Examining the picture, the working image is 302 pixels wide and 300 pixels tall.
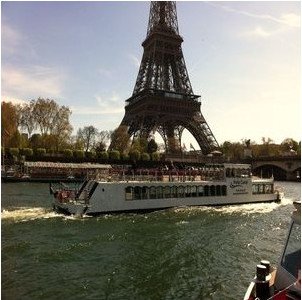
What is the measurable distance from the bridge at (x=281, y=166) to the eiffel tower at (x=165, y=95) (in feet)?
52.4

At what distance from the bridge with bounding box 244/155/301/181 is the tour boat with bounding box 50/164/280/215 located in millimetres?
51385

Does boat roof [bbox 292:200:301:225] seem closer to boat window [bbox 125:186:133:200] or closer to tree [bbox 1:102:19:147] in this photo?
boat window [bbox 125:186:133:200]

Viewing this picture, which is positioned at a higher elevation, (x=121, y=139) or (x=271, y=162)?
(x=121, y=139)

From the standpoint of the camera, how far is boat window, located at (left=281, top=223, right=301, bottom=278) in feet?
26.7

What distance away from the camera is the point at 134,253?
1764 cm

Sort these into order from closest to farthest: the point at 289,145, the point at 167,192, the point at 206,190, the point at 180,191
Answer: the point at 167,192 < the point at 180,191 < the point at 206,190 < the point at 289,145

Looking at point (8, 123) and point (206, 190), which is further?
point (8, 123)

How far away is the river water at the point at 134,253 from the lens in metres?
Answer: 13.2

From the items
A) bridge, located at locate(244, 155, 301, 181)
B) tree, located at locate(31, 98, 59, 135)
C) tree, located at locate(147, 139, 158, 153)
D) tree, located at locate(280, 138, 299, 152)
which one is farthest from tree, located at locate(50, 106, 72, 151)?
tree, located at locate(280, 138, 299, 152)

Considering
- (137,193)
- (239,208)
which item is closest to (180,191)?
(137,193)

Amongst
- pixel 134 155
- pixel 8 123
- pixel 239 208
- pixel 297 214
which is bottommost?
pixel 239 208

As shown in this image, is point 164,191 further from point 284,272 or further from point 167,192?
point 284,272

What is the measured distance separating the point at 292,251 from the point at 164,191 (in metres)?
22.6

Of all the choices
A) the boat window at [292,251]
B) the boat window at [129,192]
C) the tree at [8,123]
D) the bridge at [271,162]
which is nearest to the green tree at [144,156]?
the bridge at [271,162]
